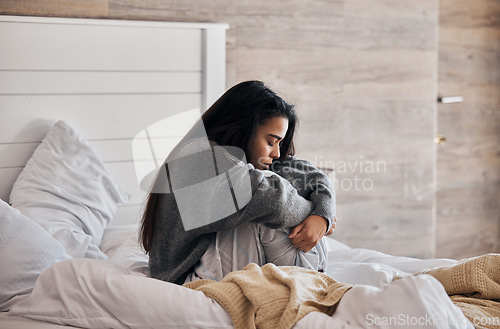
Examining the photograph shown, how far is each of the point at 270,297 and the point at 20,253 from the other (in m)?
0.75

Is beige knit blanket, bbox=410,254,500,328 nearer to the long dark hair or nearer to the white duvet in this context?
the white duvet

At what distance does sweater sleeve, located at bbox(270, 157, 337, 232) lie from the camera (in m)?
1.65

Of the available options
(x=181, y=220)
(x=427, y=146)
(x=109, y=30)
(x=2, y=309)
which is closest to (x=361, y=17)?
(x=427, y=146)

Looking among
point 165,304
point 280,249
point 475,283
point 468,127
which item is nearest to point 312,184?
point 280,249

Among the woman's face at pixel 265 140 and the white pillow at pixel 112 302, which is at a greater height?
the woman's face at pixel 265 140

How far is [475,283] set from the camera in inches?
54.5

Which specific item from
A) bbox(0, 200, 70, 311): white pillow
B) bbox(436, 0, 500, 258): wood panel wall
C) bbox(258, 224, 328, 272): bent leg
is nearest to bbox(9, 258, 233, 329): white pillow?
bbox(0, 200, 70, 311): white pillow

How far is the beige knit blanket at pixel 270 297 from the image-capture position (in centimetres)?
118

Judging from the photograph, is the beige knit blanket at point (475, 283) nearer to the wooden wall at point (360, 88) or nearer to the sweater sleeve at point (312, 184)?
the sweater sleeve at point (312, 184)

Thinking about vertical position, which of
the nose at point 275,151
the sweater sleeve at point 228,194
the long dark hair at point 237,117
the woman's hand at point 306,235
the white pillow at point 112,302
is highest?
the long dark hair at point 237,117

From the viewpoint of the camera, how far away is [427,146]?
10.2 feet

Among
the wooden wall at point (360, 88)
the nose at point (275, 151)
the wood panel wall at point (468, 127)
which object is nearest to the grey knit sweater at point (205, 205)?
the nose at point (275, 151)

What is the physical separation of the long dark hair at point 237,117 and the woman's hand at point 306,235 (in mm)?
260

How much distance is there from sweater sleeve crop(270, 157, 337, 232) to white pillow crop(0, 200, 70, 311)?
67cm
